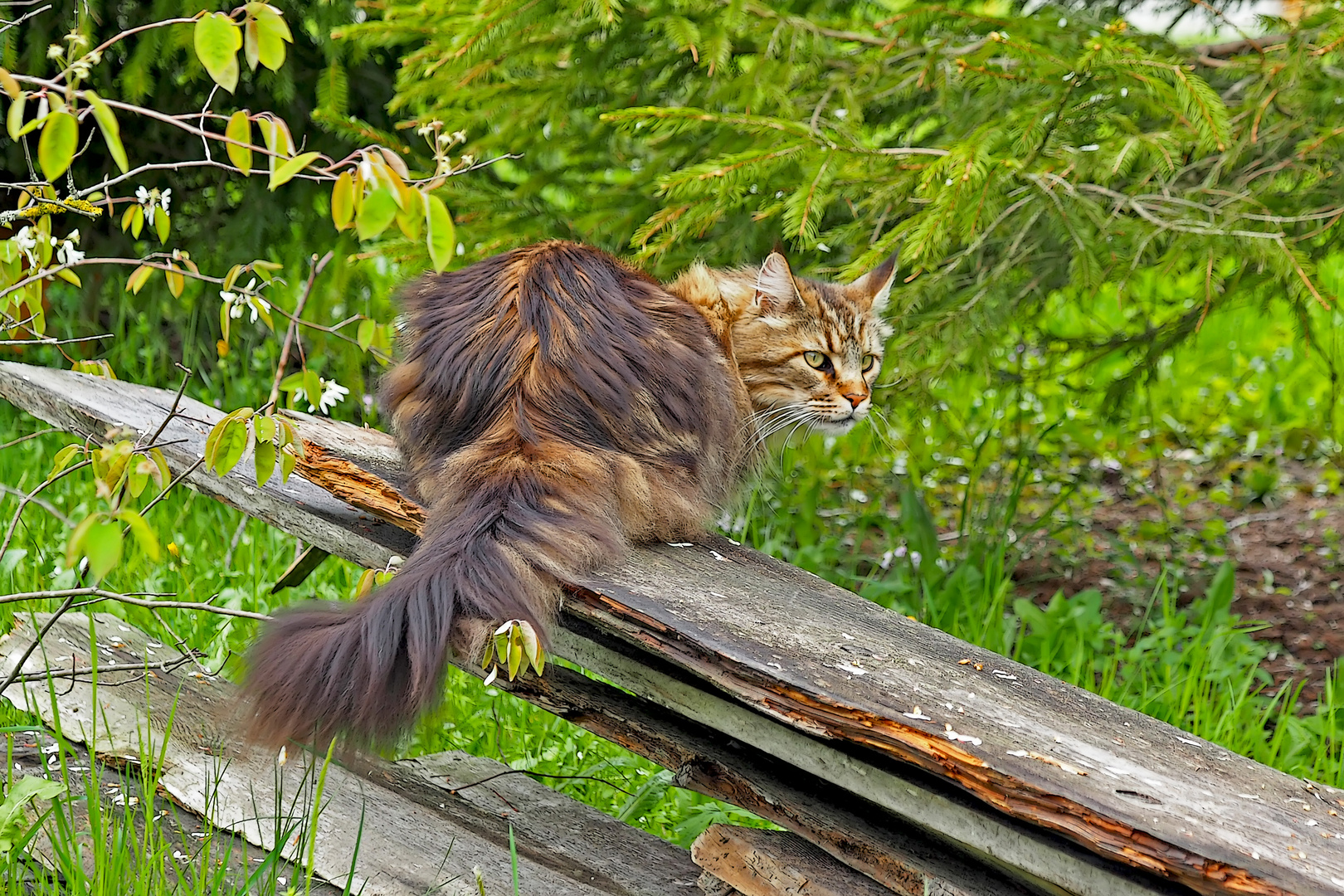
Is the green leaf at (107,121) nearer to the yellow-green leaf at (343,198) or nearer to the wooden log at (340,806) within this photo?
the yellow-green leaf at (343,198)

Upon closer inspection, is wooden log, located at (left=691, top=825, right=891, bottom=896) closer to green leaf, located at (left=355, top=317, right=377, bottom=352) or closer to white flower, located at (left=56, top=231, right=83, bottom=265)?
green leaf, located at (left=355, top=317, right=377, bottom=352)

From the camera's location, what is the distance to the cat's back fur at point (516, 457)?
1.87 metres

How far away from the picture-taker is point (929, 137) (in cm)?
355

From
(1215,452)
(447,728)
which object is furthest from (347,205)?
(1215,452)

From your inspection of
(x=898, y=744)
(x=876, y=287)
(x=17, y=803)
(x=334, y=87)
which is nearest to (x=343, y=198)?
(x=898, y=744)

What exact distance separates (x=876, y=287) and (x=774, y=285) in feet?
1.38

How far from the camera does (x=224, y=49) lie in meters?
1.38

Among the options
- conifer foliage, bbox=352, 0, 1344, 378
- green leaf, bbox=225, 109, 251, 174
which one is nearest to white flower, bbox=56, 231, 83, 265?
green leaf, bbox=225, 109, 251, 174

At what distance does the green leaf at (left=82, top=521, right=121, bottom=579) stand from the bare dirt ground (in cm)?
358

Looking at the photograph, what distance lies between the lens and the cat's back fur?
6.12ft

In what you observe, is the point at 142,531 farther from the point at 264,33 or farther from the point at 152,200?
the point at 152,200

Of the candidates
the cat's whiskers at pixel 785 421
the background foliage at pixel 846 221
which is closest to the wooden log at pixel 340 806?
the background foliage at pixel 846 221

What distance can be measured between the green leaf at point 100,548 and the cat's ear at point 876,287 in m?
2.41

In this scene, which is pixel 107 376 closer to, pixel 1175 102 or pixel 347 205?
pixel 347 205
